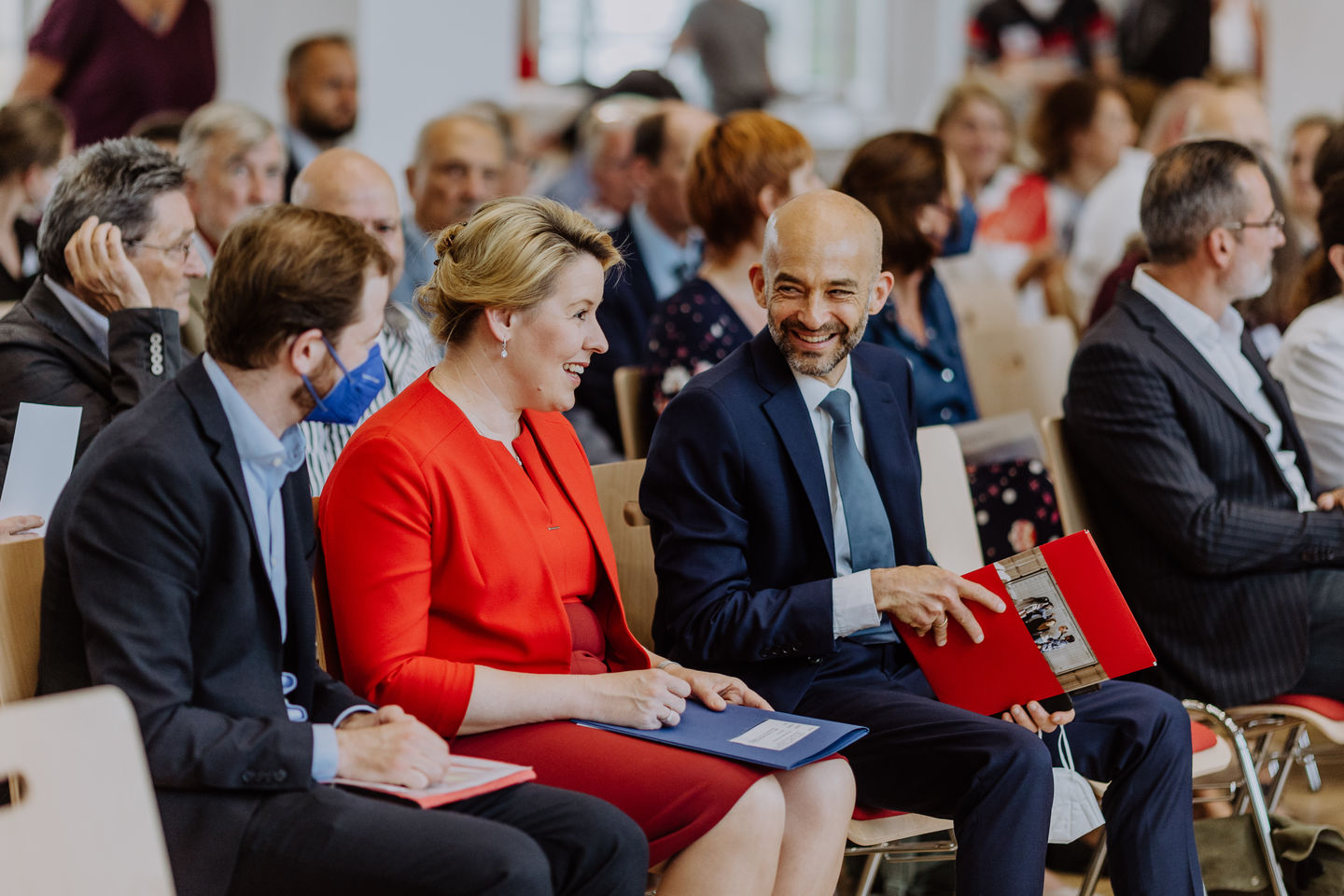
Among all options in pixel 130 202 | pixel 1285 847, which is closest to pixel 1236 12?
pixel 1285 847

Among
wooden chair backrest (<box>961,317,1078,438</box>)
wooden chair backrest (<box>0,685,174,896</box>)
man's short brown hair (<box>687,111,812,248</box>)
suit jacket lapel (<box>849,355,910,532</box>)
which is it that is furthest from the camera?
wooden chair backrest (<box>961,317,1078,438</box>)

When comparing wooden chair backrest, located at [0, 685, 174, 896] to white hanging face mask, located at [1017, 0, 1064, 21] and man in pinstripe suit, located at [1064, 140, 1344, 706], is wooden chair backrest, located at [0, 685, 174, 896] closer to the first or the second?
man in pinstripe suit, located at [1064, 140, 1344, 706]

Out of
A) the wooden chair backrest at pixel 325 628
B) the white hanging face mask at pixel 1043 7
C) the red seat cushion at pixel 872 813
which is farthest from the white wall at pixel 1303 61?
the wooden chair backrest at pixel 325 628

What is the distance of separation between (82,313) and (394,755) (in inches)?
50.1

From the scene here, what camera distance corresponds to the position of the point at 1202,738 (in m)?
2.71

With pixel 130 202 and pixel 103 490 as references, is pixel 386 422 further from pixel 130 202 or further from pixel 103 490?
pixel 130 202

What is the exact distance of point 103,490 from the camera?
1740mm

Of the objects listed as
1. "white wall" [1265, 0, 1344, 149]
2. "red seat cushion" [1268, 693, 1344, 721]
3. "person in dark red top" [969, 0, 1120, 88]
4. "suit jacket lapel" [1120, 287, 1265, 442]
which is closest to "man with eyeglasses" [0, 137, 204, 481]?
"suit jacket lapel" [1120, 287, 1265, 442]

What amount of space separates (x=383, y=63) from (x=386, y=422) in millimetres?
4034

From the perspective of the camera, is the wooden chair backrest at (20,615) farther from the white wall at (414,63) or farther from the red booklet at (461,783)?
the white wall at (414,63)

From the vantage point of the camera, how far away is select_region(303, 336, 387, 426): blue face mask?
189 cm

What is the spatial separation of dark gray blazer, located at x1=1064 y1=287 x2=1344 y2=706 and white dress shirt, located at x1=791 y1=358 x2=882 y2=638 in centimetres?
64

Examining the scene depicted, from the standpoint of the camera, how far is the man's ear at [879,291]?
259cm

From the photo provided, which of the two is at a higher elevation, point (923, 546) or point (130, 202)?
point (130, 202)
